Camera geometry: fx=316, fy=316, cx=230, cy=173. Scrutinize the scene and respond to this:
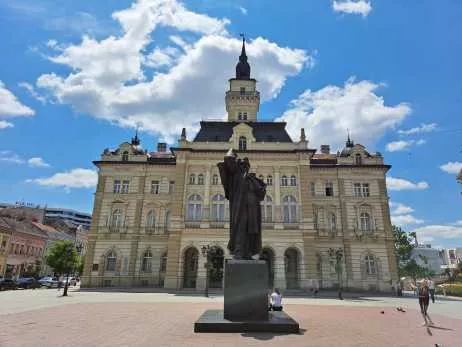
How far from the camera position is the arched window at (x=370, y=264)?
1473 inches

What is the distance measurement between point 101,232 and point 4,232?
23045 mm

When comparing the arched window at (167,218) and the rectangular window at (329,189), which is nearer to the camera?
the arched window at (167,218)

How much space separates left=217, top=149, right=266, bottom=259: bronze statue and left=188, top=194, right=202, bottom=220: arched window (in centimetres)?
2610

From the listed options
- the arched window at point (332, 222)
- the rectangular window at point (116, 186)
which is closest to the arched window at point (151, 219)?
the rectangular window at point (116, 186)

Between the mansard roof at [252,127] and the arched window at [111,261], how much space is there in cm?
1747

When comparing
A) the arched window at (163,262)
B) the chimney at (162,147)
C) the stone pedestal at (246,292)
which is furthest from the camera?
the chimney at (162,147)

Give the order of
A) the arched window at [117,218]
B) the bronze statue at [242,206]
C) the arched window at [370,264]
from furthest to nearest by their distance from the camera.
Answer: the arched window at [117,218] < the arched window at [370,264] < the bronze statue at [242,206]

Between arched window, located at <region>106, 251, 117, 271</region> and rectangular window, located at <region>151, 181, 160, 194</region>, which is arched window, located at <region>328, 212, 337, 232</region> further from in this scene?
arched window, located at <region>106, 251, 117, 271</region>

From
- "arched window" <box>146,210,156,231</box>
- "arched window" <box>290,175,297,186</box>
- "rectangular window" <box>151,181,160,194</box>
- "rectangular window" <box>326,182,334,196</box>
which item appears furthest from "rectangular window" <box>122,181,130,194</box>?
"rectangular window" <box>326,182,334,196</box>

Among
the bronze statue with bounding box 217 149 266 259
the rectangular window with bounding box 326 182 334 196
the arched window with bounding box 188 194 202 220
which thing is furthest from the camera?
the rectangular window with bounding box 326 182 334 196

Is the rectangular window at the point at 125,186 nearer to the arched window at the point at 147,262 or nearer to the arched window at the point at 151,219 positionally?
the arched window at the point at 151,219

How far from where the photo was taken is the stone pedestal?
30.7 feet

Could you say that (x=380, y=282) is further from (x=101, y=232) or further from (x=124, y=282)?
(x=101, y=232)

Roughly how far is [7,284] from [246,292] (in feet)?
112
